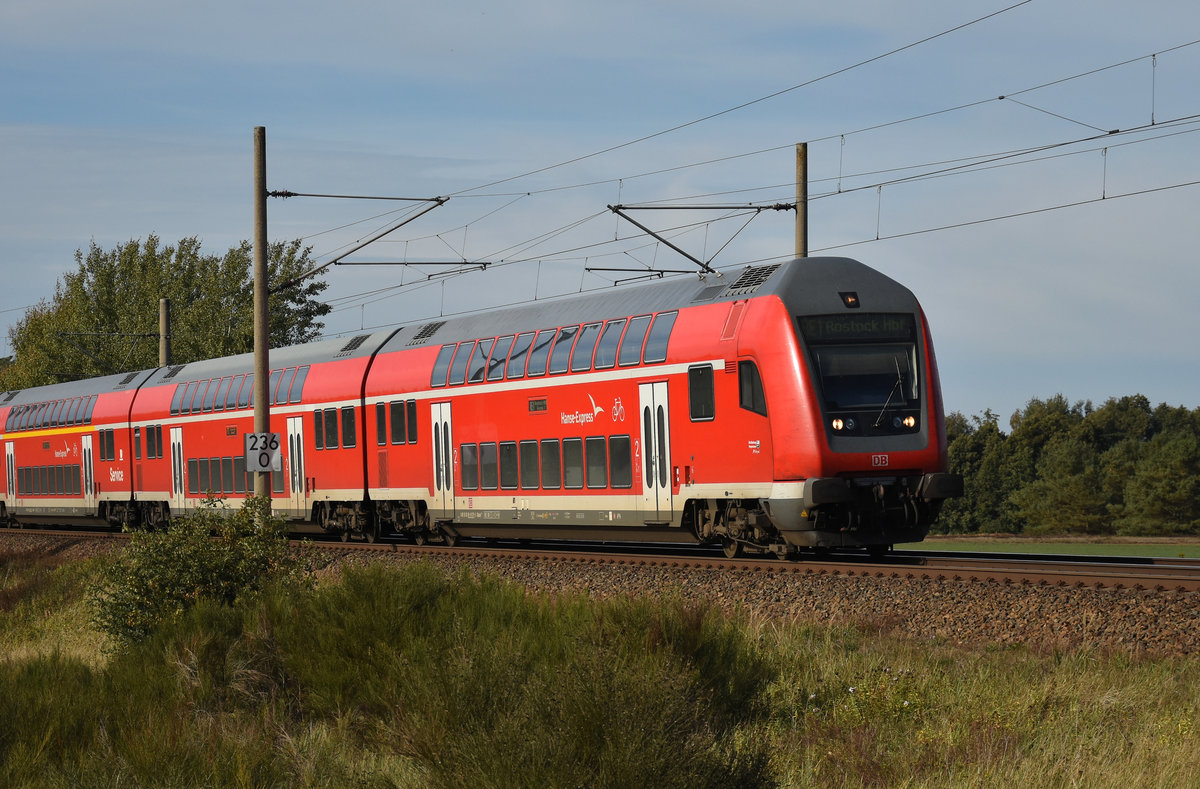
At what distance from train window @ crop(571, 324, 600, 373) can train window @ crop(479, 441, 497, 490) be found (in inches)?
108

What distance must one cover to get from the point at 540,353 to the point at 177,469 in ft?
50.9

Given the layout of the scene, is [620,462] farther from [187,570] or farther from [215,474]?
[215,474]

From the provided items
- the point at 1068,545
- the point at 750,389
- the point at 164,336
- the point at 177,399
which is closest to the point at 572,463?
the point at 750,389

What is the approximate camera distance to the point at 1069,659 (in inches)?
432

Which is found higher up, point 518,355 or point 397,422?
point 518,355

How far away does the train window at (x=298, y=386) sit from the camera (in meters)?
28.8

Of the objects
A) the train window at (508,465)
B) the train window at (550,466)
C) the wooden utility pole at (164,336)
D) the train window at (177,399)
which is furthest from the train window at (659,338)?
the wooden utility pole at (164,336)

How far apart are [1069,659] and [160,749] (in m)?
7.31

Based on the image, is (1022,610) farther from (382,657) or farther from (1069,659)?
(382,657)

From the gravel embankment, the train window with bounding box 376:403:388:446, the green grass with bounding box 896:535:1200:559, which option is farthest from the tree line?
the gravel embankment

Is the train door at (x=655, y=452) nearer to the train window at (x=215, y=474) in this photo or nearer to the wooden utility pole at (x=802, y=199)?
the wooden utility pole at (x=802, y=199)

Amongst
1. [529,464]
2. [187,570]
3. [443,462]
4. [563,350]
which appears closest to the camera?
[187,570]

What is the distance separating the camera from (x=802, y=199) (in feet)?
80.6

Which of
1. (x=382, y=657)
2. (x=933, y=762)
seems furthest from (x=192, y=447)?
(x=933, y=762)
